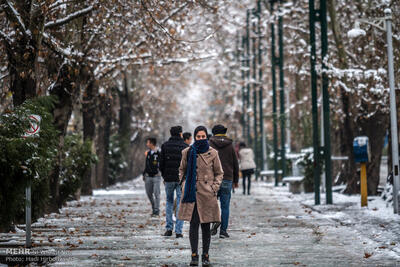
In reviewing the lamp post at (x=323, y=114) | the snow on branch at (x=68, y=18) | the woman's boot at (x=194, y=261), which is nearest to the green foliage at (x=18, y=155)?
the woman's boot at (x=194, y=261)

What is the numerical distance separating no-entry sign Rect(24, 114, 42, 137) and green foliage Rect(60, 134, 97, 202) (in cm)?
954

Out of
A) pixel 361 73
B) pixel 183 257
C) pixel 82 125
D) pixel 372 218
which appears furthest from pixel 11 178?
pixel 82 125

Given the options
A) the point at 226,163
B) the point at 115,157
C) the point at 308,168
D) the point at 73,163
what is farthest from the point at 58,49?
the point at 115,157

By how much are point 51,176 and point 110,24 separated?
4.11m

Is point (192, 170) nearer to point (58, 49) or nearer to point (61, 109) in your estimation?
point (58, 49)

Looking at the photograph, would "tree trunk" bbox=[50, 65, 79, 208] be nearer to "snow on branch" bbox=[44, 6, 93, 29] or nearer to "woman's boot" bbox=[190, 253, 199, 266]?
"snow on branch" bbox=[44, 6, 93, 29]

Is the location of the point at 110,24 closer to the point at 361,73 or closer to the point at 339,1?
the point at 361,73

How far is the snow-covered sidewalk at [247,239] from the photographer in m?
10.3

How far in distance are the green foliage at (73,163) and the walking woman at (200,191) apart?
1128cm

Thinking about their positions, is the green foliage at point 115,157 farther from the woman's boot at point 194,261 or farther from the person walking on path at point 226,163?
the woman's boot at point 194,261

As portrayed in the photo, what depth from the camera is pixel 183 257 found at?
10609 mm

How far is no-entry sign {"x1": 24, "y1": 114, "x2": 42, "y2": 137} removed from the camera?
11.0 m

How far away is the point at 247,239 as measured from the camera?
12.9m

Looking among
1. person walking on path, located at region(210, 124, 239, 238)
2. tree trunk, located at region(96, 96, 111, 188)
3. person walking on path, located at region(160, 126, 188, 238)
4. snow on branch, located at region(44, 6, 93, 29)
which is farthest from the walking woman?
tree trunk, located at region(96, 96, 111, 188)
